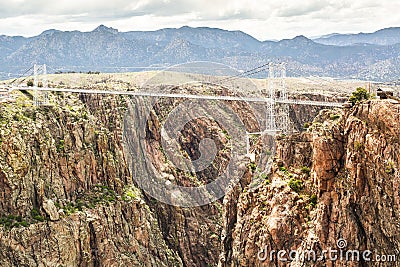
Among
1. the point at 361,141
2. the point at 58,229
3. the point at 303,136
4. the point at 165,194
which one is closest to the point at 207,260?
the point at 165,194

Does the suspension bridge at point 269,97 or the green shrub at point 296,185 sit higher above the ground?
the suspension bridge at point 269,97

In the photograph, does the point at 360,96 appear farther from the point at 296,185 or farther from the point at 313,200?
the point at 313,200

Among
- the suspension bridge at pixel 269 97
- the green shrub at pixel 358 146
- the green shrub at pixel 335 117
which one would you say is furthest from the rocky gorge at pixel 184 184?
the suspension bridge at pixel 269 97

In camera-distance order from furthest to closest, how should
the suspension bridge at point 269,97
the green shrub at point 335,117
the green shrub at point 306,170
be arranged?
1. the suspension bridge at point 269,97
2. the green shrub at point 306,170
3. the green shrub at point 335,117

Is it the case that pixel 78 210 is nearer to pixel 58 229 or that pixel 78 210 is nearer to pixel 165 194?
pixel 58 229

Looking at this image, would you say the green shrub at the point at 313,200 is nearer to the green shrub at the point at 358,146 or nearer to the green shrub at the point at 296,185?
the green shrub at the point at 296,185

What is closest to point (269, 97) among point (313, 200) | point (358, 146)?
point (313, 200)

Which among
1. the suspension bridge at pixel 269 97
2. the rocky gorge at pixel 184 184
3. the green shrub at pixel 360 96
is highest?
the green shrub at pixel 360 96

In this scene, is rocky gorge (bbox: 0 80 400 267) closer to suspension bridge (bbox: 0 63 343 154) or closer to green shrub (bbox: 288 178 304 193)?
A: green shrub (bbox: 288 178 304 193)
